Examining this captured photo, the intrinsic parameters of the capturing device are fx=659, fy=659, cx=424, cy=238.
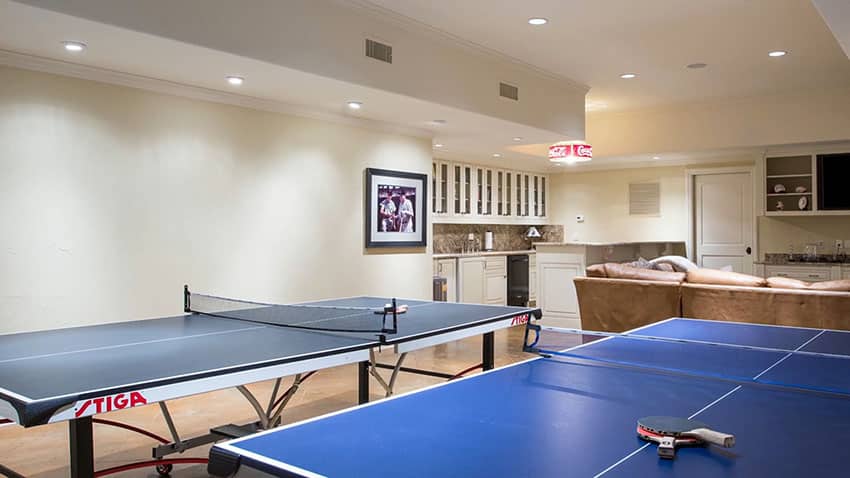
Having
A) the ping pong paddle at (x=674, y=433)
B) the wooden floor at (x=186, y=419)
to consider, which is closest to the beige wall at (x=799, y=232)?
the wooden floor at (x=186, y=419)

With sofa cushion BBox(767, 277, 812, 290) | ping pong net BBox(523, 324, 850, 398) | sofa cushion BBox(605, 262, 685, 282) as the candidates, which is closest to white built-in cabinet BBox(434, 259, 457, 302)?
sofa cushion BBox(605, 262, 685, 282)

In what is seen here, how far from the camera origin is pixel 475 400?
5.98 ft

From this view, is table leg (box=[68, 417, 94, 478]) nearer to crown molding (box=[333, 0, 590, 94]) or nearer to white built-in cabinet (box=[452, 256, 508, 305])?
crown molding (box=[333, 0, 590, 94])

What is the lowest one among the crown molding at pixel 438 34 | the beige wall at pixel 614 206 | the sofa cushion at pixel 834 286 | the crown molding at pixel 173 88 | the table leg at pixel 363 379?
the table leg at pixel 363 379

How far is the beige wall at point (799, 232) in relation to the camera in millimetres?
8758

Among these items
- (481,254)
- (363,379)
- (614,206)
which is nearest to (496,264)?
(481,254)

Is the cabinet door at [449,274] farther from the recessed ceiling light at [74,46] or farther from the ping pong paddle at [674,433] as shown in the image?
the ping pong paddle at [674,433]

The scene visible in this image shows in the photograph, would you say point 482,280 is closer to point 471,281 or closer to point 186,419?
point 471,281

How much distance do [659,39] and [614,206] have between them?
546 centimetres

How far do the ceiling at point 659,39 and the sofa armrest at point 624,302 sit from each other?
85.3 inches

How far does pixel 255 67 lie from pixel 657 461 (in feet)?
12.2

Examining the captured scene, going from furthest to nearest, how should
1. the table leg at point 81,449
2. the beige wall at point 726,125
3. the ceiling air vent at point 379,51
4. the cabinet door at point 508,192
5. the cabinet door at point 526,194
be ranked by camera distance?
the cabinet door at point 526,194, the cabinet door at point 508,192, the beige wall at point 726,125, the ceiling air vent at point 379,51, the table leg at point 81,449

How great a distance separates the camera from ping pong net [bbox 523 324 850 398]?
2.03m

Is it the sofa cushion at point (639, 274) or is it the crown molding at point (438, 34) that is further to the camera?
the sofa cushion at point (639, 274)
